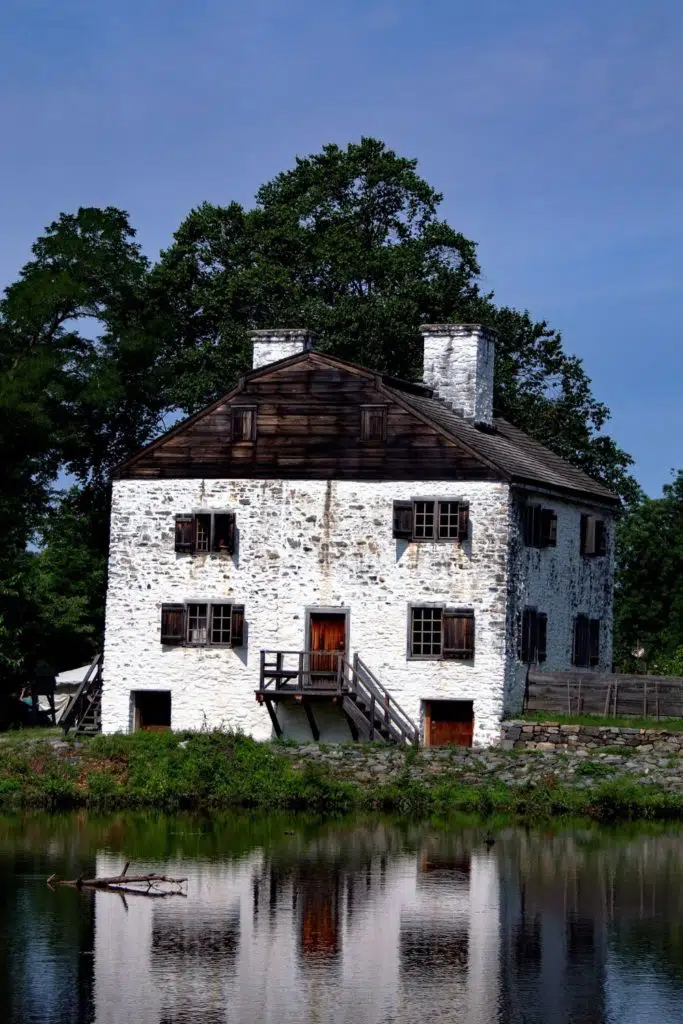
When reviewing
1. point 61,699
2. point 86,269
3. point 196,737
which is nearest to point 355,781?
point 196,737

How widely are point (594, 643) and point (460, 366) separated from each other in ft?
28.2

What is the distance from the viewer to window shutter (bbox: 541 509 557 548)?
164ft

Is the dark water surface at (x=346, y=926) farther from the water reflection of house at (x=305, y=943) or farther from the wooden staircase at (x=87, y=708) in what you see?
the wooden staircase at (x=87, y=708)

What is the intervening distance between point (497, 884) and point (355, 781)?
37.9 feet

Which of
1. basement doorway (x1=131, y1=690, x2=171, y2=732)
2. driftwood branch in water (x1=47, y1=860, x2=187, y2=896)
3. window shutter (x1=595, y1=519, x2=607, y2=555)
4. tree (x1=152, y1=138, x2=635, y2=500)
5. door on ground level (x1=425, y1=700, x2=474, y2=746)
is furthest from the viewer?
tree (x1=152, y1=138, x2=635, y2=500)

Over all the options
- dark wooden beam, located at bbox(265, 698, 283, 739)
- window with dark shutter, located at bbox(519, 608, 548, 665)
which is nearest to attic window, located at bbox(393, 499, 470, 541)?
window with dark shutter, located at bbox(519, 608, 548, 665)

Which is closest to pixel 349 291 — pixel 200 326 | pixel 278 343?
pixel 200 326

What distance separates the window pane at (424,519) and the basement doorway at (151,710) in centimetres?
736

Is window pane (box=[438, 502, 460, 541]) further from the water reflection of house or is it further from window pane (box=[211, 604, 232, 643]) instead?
the water reflection of house

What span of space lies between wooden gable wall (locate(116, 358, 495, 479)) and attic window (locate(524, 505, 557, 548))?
7.67 ft

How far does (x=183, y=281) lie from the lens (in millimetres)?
68062

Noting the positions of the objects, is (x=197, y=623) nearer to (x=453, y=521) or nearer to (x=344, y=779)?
(x=453, y=521)

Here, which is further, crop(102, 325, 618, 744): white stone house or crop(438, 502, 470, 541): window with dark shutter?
crop(438, 502, 470, 541): window with dark shutter

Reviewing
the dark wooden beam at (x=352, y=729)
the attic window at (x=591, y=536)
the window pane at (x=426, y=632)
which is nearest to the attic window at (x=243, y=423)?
the window pane at (x=426, y=632)
